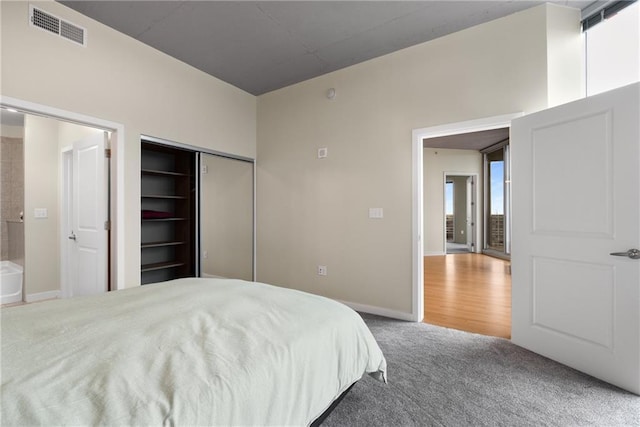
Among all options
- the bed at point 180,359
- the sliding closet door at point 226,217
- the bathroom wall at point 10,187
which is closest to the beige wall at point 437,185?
the sliding closet door at point 226,217

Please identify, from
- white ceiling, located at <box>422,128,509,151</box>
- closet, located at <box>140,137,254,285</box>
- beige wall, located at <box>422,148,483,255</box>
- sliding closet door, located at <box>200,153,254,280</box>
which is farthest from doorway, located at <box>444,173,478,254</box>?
closet, located at <box>140,137,254,285</box>

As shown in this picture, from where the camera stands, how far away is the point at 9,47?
2.21 metres

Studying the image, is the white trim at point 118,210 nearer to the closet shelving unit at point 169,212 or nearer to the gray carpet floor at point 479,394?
the closet shelving unit at point 169,212

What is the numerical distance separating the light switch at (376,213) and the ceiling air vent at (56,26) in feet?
10.5

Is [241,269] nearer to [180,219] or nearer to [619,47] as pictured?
[180,219]

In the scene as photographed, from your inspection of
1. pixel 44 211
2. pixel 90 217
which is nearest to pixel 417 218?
pixel 90 217

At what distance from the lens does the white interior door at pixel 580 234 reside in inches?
75.7

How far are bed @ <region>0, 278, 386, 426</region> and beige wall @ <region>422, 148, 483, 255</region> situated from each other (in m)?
6.84

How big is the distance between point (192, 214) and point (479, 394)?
352 centimetres

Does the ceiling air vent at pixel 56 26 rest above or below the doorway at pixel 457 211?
above

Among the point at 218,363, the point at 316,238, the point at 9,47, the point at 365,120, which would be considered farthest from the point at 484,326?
the point at 9,47

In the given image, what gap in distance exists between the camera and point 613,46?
2.46 meters

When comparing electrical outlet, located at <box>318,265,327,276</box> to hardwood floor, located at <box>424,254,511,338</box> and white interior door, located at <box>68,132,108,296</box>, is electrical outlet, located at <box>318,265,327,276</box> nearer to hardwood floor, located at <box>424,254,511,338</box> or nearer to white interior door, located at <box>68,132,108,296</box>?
hardwood floor, located at <box>424,254,511,338</box>

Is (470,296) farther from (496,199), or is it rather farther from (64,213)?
(64,213)
